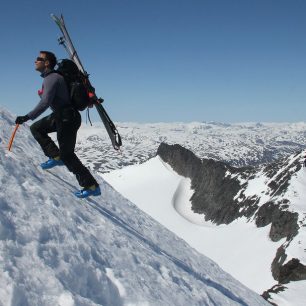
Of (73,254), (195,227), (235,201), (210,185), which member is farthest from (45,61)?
(210,185)

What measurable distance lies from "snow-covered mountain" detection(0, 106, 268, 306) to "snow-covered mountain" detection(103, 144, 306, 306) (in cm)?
2008

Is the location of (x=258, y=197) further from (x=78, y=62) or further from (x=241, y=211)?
(x=78, y=62)

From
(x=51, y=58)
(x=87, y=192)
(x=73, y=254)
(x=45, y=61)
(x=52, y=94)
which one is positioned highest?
(x=51, y=58)

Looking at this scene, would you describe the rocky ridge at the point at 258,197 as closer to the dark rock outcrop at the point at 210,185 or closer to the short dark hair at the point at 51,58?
the dark rock outcrop at the point at 210,185

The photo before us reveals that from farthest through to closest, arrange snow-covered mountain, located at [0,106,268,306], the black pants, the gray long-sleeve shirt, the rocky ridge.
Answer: the rocky ridge
the black pants
the gray long-sleeve shirt
snow-covered mountain, located at [0,106,268,306]

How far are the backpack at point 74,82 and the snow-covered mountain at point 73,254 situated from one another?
2618 millimetres

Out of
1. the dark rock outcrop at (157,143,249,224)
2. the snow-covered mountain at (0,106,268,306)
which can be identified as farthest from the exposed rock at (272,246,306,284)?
the dark rock outcrop at (157,143,249,224)

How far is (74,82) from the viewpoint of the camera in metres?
11.2

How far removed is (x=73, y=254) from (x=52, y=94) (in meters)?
4.69

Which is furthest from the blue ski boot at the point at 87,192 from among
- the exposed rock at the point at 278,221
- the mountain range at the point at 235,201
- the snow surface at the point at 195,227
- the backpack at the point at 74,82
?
the exposed rock at the point at 278,221

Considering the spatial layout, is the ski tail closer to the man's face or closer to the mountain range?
the mountain range

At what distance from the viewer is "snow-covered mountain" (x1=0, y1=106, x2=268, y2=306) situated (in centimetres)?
709

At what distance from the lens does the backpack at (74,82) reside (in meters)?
11.1

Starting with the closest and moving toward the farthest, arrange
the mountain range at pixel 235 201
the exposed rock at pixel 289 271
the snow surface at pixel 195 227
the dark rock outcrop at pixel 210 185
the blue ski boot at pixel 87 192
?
the blue ski boot at pixel 87 192 < the mountain range at pixel 235 201 < the exposed rock at pixel 289 271 < the snow surface at pixel 195 227 < the dark rock outcrop at pixel 210 185
